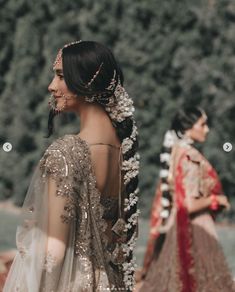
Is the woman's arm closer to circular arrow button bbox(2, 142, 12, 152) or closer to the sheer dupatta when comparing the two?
the sheer dupatta

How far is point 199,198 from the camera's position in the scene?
698 cm

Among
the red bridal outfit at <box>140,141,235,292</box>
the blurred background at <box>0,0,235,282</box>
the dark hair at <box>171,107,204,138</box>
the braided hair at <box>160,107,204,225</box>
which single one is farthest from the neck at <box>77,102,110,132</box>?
the blurred background at <box>0,0,235,282</box>

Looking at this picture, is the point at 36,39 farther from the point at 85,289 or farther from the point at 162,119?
the point at 85,289

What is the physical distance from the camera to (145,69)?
40.8 ft

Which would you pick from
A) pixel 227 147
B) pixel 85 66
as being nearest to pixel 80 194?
pixel 85 66

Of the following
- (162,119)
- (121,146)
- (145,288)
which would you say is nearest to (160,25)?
(162,119)

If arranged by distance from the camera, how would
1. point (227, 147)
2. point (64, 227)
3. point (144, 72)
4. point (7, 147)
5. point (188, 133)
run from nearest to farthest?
1. point (64, 227)
2. point (188, 133)
3. point (227, 147)
4. point (7, 147)
5. point (144, 72)

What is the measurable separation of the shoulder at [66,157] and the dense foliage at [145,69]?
9.06 m

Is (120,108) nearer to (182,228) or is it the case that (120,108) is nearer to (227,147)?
(182,228)

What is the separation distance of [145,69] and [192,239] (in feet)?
18.6

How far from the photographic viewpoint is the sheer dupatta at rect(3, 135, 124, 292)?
2.85 meters

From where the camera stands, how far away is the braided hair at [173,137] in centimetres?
735

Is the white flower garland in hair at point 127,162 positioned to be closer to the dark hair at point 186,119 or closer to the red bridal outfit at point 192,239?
the red bridal outfit at point 192,239

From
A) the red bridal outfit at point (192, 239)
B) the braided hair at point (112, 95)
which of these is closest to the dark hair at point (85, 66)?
the braided hair at point (112, 95)
